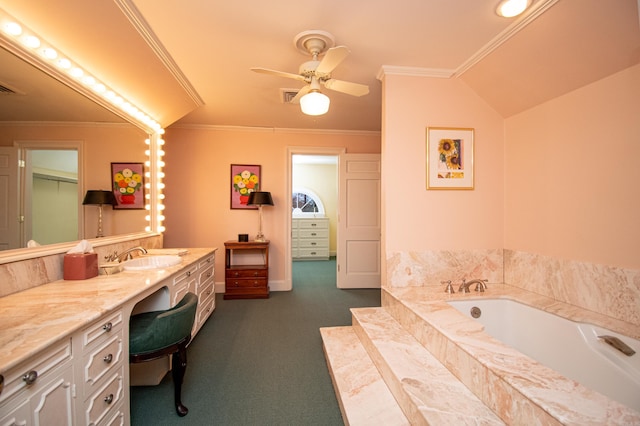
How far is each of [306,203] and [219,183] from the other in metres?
3.60

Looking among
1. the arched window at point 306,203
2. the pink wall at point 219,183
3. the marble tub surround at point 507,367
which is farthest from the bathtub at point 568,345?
the arched window at point 306,203

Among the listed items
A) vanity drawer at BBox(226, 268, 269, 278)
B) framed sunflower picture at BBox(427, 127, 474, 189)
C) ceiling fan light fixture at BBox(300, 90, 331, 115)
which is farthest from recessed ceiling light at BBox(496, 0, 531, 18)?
vanity drawer at BBox(226, 268, 269, 278)

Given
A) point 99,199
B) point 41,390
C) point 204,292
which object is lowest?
point 204,292

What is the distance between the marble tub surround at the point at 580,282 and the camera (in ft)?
5.57

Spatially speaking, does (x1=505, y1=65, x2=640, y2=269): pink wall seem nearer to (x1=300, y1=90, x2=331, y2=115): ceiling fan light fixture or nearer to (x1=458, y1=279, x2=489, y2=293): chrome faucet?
(x1=458, y1=279, x2=489, y2=293): chrome faucet

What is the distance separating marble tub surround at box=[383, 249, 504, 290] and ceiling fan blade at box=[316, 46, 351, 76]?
1.60 metres

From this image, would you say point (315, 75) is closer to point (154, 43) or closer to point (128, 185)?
point (154, 43)

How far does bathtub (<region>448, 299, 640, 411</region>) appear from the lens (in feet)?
4.82

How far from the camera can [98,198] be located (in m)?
2.11

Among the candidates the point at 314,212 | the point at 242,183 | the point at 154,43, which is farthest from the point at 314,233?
the point at 154,43

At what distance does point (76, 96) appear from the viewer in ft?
6.37

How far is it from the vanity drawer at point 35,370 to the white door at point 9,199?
0.86 metres

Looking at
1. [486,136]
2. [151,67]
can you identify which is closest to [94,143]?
[151,67]

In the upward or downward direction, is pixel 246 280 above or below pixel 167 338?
below
